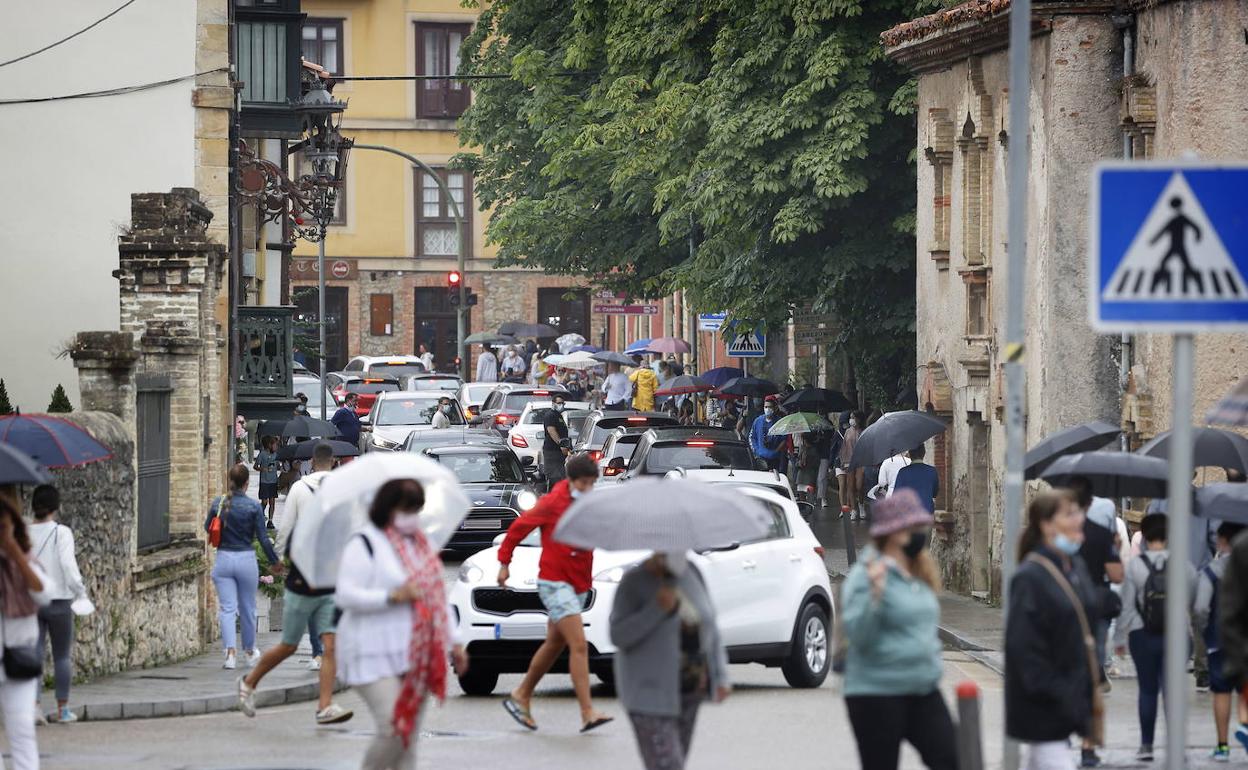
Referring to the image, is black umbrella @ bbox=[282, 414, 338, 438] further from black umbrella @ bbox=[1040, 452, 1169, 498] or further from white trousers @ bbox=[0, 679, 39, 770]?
white trousers @ bbox=[0, 679, 39, 770]

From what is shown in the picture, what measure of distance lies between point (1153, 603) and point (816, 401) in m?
21.7

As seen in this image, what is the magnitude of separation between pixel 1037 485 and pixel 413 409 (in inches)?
798

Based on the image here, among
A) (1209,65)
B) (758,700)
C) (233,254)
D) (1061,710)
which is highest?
(1209,65)

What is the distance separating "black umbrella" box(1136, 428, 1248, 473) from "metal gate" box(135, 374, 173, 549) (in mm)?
8008

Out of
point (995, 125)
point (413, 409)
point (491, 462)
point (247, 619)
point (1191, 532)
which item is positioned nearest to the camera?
point (1191, 532)

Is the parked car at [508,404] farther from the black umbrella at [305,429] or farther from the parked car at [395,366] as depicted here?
the black umbrella at [305,429]

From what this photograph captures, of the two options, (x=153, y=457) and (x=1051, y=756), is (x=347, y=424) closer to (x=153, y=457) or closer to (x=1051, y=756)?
(x=153, y=457)

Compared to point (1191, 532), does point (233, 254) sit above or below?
above

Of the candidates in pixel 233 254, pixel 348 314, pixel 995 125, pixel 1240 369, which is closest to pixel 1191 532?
pixel 1240 369

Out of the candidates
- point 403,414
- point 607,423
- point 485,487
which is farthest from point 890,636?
point 403,414

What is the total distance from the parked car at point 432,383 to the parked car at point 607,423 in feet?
59.7

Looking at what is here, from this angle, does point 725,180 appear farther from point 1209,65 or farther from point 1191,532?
point 1191,532

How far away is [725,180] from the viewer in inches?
1200

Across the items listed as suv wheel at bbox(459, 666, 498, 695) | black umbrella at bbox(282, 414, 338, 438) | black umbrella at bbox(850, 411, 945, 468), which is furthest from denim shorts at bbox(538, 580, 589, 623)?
black umbrella at bbox(282, 414, 338, 438)
